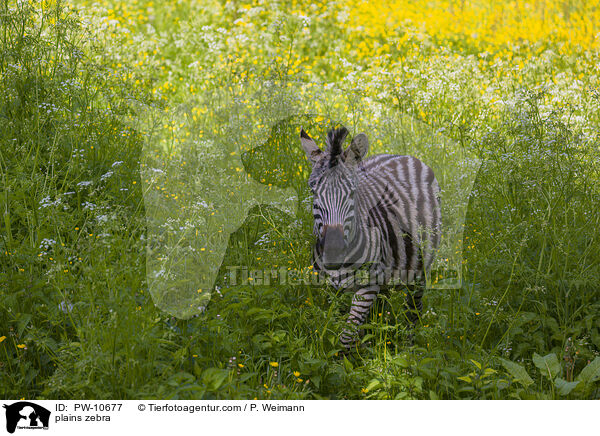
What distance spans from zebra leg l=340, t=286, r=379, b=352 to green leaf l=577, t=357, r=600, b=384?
166 cm

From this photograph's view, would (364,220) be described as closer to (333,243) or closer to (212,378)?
(333,243)

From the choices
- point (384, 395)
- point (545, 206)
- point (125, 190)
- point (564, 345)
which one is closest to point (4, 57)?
point (125, 190)

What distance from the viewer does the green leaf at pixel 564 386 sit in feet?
13.8

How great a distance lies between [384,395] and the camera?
4289 millimetres

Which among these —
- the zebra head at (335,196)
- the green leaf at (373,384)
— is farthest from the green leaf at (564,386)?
the zebra head at (335,196)

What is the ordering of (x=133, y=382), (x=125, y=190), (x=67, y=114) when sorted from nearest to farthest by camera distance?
(x=133, y=382), (x=125, y=190), (x=67, y=114)

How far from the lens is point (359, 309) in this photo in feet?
16.0

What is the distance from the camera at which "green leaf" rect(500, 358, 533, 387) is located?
4.34 metres

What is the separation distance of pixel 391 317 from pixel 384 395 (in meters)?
1.28

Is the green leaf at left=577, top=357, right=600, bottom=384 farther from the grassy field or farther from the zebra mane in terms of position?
the zebra mane

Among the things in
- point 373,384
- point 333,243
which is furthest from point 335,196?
point 373,384

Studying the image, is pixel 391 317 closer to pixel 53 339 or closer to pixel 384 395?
pixel 384 395
